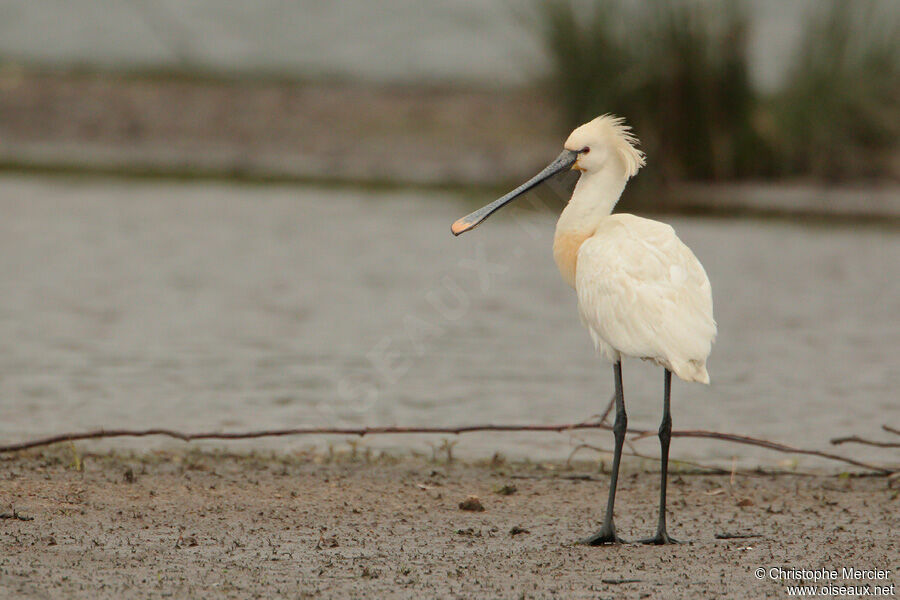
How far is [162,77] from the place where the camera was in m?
23.9

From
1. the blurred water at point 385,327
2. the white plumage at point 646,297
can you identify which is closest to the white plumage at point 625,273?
the white plumage at point 646,297

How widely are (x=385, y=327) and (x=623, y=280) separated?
17.4ft

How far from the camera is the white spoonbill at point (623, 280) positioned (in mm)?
5395

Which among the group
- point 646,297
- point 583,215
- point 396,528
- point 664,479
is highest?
point 583,215

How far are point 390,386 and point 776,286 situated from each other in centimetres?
512

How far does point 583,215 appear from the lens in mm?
6047

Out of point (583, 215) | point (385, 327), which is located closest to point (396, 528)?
point (583, 215)

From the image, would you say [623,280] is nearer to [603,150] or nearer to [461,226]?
[603,150]

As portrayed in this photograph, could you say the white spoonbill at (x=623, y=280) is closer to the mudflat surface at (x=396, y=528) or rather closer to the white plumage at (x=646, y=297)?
the white plumage at (x=646, y=297)

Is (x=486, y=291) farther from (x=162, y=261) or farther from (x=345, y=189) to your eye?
(x=345, y=189)

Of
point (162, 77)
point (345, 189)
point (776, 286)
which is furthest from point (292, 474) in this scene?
point (162, 77)

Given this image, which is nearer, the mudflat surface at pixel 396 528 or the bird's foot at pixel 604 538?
the mudflat surface at pixel 396 528

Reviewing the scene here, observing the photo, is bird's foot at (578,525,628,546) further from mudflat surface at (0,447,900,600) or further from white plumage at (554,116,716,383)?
white plumage at (554,116,716,383)

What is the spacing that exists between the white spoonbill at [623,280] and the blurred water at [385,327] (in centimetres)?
170
